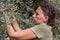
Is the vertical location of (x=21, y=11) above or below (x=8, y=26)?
below

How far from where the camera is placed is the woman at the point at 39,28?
3.76 m

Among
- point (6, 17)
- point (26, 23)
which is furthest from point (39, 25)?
point (26, 23)

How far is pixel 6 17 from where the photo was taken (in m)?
3.90

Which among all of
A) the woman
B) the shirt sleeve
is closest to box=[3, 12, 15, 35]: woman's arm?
the woman

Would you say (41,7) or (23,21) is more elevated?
(41,7)

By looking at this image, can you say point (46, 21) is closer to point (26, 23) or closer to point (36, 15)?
point (36, 15)

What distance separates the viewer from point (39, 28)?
3877mm

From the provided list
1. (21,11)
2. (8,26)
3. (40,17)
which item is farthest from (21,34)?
(21,11)

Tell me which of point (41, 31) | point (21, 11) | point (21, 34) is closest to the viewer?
point (21, 34)

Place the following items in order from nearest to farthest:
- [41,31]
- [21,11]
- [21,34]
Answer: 1. [21,34]
2. [41,31]
3. [21,11]

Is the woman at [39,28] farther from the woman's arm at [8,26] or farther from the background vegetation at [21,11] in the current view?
the background vegetation at [21,11]

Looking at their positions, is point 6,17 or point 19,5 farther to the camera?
point 19,5

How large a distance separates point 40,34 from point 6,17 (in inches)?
17.4

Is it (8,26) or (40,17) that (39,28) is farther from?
(8,26)
